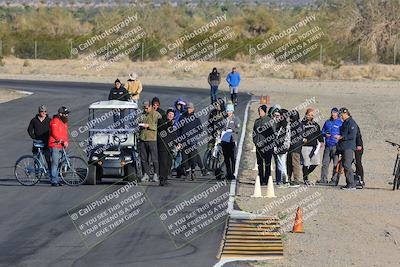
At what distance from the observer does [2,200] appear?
21500 millimetres

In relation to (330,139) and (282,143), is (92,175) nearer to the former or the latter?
(282,143)

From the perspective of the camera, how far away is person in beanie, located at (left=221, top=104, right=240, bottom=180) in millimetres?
24328

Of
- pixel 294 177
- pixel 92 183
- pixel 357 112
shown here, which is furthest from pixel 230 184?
pixel 357 112

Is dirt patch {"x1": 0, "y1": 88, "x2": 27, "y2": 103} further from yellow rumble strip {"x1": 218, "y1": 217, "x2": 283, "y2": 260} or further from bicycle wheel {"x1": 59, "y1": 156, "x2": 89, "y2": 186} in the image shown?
yellow rumble strip {"x1": 218, "y1": 217, "x2": 283, "y2": 260}

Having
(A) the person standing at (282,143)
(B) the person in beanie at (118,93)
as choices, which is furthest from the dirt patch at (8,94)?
(A) the person standing at (282,143)

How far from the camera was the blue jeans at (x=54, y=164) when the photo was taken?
2348 centimetres

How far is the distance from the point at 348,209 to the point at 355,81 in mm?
49784

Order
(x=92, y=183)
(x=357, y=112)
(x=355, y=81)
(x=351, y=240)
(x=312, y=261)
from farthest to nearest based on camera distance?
(x=355, y=81) → (x=357, y=112) → (x=92, y=183) → (x=351, y=240) → (x=312, y=261)

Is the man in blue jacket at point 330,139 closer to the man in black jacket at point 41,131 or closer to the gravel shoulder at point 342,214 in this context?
the gravel shoulder at point 342,214

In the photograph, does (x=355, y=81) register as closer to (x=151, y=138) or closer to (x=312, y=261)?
(x=151, y=138)

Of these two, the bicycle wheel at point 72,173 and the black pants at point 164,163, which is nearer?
the black pants at point 164,163

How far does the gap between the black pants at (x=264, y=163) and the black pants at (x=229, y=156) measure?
77 cm

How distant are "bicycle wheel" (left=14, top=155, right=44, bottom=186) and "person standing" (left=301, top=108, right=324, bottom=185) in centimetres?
582

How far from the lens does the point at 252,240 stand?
17.5 metres
